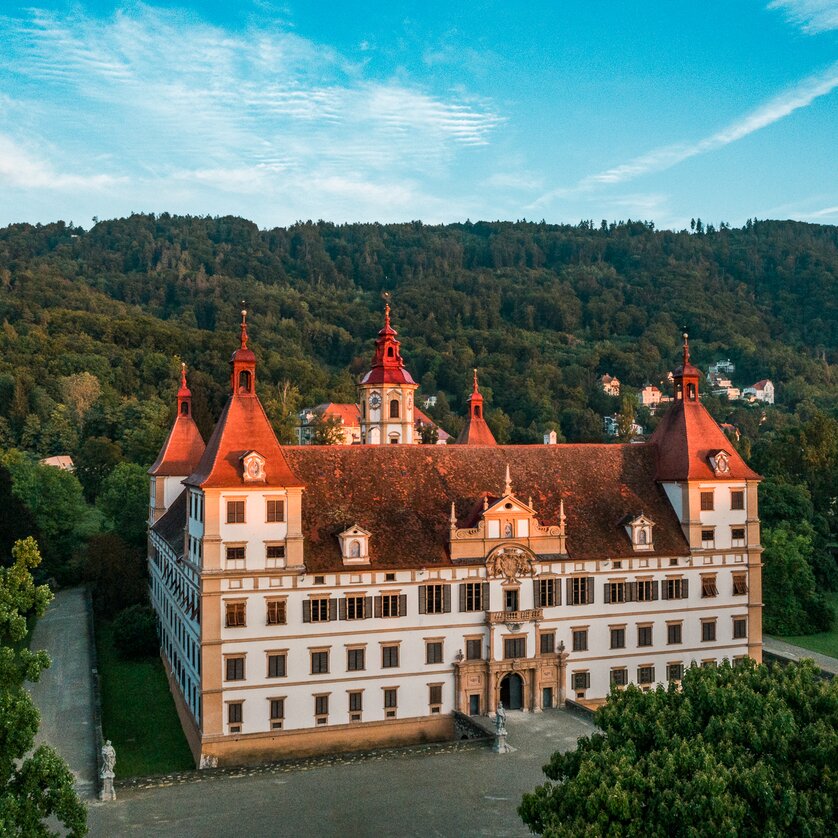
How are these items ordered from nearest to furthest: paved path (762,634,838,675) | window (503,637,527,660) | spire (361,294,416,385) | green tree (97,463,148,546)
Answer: window (503,637,527,660) < paved path (762,634,838,675) < spire (361,294,416,385) < green tree (97,463,148,546)

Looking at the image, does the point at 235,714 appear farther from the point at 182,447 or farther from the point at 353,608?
the point at 182,447

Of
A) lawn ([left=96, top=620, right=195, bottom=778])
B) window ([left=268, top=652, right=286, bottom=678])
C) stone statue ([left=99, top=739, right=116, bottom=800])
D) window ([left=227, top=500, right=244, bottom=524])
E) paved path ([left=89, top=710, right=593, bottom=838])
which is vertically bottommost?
lawn ([left=96, top=620, right=195, bottom=778])

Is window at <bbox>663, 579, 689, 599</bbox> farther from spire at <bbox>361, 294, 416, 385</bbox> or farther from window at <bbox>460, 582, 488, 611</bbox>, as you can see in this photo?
spire at <bbox>361, 294, 416, 385</bbox>

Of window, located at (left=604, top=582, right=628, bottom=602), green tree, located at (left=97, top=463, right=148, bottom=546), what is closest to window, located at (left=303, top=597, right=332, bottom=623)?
window, located at (left=604, top=582, right=628, bottom=602)

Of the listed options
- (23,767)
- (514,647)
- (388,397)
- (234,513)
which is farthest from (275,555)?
→ (388,397)

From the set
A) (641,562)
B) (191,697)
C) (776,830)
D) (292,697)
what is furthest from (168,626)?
(776,830)

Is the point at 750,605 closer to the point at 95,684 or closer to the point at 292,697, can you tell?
the point at 292,697

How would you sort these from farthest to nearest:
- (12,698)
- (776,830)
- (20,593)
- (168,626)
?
(168,626), (20,593), (12,698), (776,830)
